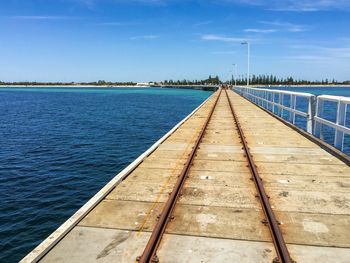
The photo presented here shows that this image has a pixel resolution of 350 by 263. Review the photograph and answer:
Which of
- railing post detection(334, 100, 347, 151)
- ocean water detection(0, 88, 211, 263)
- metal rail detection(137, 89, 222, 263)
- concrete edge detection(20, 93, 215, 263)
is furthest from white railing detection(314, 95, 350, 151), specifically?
ocean water detection(0, 88, 211, 263)

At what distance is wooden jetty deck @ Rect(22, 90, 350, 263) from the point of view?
4.62 m

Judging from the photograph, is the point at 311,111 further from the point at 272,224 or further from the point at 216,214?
the point at 272,224

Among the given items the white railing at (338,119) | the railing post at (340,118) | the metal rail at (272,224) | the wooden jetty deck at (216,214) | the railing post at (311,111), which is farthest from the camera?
the railing post at (311,111)

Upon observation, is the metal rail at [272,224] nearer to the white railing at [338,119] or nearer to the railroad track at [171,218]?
the railroad track at [171,218]

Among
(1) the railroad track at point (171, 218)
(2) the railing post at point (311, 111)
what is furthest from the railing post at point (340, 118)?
(1) the railroad track at point (171, 218)

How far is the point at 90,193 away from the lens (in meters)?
12.3

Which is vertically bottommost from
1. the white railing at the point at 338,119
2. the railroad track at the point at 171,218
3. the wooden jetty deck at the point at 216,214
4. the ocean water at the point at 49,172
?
the ocean water at the point at 49,172

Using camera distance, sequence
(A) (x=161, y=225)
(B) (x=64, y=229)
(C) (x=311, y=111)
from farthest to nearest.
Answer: (C) (x=311, y=111) < (A) (x=161, y=225) < (B) (x=64, y=229)

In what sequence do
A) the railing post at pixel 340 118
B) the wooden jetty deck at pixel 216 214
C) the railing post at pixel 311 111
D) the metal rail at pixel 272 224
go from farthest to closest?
the railing post at pixel 311 111 < the railing post at pixel 340 118 < the wooden jetty deck at pixel 216 214 < the metal rail at pixel 272 224

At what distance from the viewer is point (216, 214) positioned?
5.88 m

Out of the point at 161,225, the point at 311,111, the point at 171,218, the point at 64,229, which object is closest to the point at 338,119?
the point at 311,111

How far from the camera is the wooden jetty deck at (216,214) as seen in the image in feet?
15.2

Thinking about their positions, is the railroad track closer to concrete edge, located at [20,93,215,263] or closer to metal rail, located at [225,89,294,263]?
metal rail, located at [225,89,294,263]

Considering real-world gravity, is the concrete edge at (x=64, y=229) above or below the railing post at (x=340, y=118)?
below
